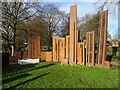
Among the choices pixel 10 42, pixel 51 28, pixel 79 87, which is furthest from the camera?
pixel 51 28

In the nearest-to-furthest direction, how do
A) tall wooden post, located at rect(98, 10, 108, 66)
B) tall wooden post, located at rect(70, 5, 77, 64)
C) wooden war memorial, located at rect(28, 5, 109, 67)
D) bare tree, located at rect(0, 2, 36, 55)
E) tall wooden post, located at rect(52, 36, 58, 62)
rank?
1. tall wooden post, located at rect(98, 10, 108, 66)
2. wooden war memorial, located at rect(28, 5, 109, 67)
3. tall wooden post, located at rect(70, 5, 77, 64)
4. tall wooden post, located at rect(52, 36, 58, 62)
5. bare tree, located at rect(0, 2, 36, 55)

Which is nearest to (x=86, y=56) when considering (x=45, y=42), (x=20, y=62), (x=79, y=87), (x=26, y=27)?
(x=20, y=62)

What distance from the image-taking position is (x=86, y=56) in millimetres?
17141

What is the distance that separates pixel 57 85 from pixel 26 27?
62.9 feet

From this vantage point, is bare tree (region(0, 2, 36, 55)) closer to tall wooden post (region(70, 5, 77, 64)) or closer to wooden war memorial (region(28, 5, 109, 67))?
wooden war memorial (region(28, 5, 109, 67))

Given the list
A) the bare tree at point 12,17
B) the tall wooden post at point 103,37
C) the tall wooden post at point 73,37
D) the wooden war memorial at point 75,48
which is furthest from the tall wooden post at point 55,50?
the bare tree at point 12,17

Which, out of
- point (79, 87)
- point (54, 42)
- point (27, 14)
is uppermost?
point (27, 14)

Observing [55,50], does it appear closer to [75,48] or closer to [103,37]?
[75,48]

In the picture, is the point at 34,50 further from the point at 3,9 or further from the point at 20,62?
the point at 3,9

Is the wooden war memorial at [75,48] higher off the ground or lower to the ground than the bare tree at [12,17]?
lower

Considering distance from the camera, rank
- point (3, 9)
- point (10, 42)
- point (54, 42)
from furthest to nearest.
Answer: point (10, 42), point (3, 9), point (54, 42)

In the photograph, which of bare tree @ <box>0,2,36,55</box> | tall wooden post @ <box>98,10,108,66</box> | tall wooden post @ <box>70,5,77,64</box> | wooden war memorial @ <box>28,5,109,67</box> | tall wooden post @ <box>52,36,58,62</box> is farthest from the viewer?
bare tree @ <box>0,2,36,55</box>

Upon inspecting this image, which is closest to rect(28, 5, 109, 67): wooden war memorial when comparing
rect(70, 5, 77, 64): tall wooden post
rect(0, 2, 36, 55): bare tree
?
rect(70, 5, 77, 64): tall wooden post

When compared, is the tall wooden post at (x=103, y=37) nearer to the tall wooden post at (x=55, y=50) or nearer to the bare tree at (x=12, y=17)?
the tall wooden post at (x=55, y=50)
